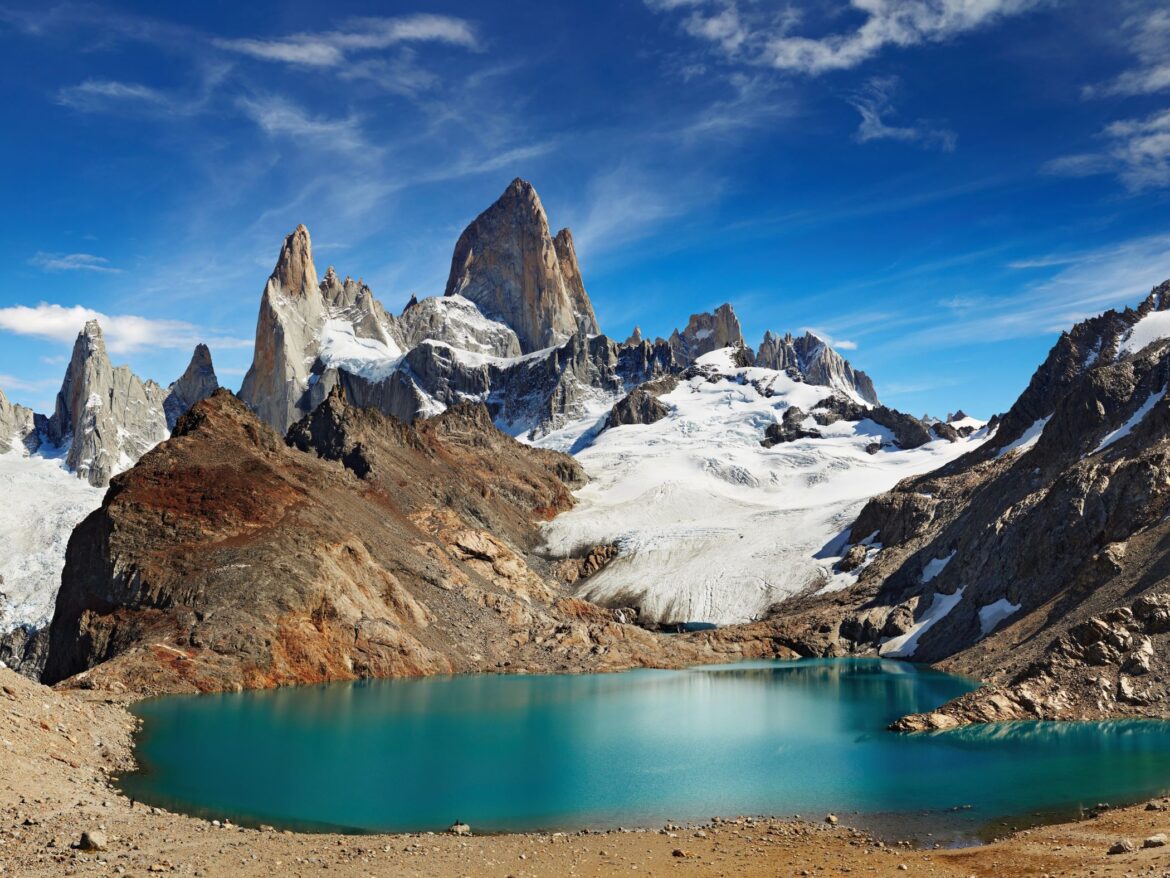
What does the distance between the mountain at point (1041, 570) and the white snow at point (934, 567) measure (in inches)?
8.3

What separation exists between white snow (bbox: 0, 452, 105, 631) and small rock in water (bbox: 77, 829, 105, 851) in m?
114

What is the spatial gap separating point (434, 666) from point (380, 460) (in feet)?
147

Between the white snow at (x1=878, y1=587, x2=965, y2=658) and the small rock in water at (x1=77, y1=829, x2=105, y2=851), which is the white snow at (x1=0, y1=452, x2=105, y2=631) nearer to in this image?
the white snow at (x1=878, y1=587, x2=965, y2=658)

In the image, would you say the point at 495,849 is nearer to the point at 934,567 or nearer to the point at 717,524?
the point at 934,567

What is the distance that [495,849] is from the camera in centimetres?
2280

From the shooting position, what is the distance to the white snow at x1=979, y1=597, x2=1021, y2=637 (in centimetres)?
7194

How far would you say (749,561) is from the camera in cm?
12019

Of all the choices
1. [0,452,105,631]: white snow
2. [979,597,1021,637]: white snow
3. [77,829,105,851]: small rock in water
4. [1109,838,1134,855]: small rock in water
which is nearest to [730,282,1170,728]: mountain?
[979,597,1021,637]: white snow

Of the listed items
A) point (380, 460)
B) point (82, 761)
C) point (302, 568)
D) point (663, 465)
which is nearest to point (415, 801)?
point (82, 761)

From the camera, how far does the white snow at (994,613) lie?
2832 inches

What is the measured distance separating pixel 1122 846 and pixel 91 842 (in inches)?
838

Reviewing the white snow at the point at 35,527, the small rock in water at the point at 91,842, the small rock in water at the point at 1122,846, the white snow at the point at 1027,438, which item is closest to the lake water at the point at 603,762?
the small rock in water at the point at 1122,846

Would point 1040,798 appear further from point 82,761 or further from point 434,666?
point 434,666

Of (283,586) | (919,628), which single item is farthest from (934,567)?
(283,586)
